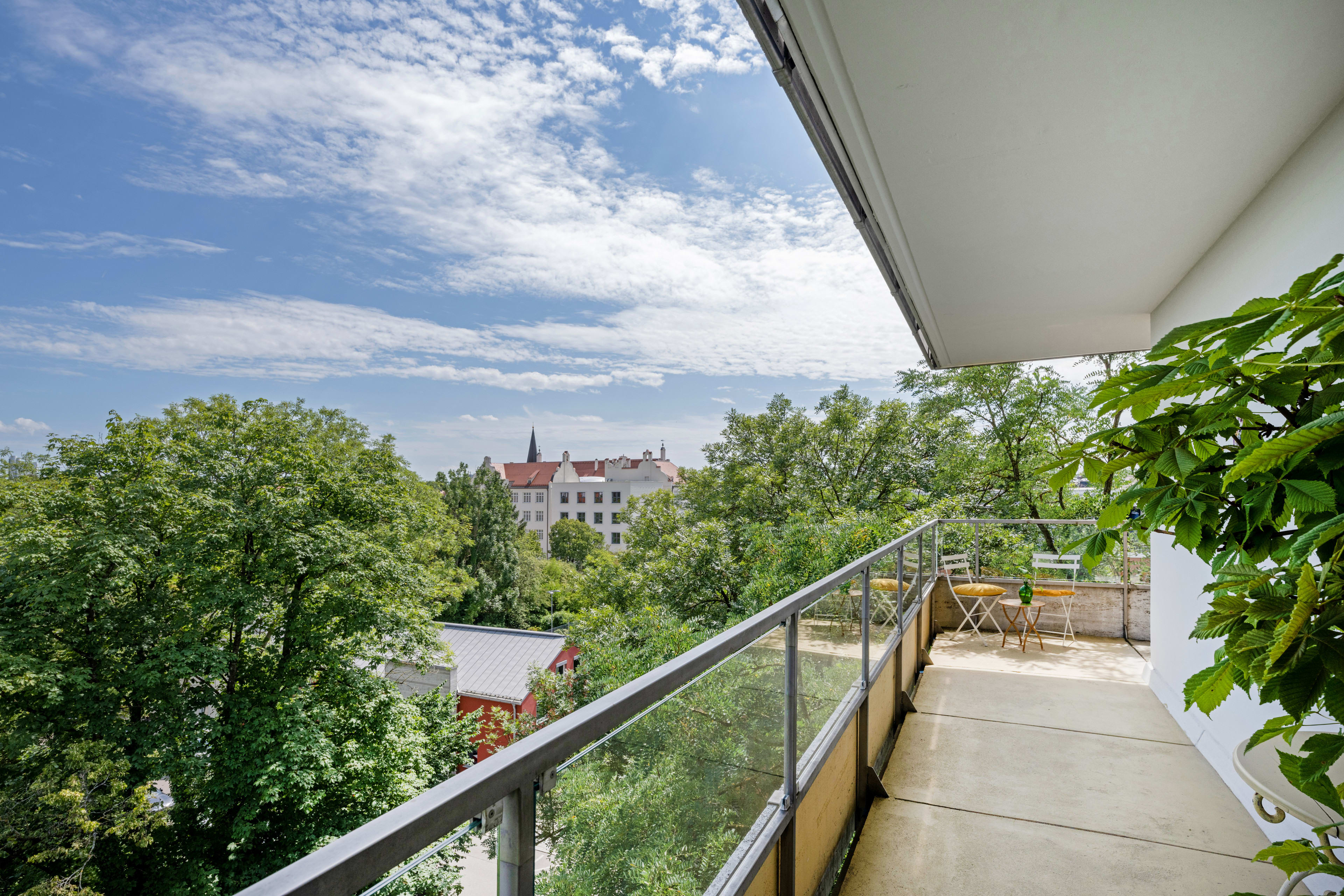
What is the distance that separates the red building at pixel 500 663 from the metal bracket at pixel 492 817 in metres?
22.9

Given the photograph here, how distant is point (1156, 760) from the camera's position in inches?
130

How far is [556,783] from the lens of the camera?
0.81m

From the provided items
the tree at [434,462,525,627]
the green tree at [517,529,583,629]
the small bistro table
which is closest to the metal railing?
the small bistro table

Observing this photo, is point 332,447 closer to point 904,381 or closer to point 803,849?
point 904,381

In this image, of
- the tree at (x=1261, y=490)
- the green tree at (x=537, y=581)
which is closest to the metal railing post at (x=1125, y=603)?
the tree at (x=1261, y=490)

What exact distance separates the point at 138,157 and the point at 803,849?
8047cm

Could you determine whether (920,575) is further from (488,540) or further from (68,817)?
(488,540)

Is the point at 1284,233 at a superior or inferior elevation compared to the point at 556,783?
superior

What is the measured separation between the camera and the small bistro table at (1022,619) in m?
5.82

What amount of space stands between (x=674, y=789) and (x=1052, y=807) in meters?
2.56

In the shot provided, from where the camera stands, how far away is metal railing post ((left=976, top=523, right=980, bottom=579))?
6.68 m

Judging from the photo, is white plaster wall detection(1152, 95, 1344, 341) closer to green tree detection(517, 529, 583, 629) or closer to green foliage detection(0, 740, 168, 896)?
green foliage detection(0, 740, 168, 896)

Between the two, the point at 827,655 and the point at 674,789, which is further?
the point at 827,655

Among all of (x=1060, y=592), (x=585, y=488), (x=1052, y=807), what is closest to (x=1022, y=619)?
(x=1060, y=592)
